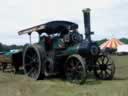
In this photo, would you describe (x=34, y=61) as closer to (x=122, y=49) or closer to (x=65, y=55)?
(x=65, y=55)

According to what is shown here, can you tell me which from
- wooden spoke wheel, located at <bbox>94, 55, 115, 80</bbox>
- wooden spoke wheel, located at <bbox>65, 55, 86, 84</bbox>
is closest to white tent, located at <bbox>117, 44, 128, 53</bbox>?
wooden spoke wheel, located at <bbox>94, 55, 115, 80</bbox>

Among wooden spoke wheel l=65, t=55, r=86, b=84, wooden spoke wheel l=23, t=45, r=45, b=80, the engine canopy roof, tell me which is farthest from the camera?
the engine canopy roof

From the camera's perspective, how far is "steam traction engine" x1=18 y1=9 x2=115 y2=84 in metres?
13.9

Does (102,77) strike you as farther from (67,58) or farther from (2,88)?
(2,88)

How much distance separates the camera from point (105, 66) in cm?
1455

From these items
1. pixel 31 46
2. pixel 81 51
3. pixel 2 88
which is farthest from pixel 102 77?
pixel 2 88

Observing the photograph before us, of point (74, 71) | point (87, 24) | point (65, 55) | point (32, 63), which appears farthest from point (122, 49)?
point (74, 71)

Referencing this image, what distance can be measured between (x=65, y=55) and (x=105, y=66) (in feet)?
4.85

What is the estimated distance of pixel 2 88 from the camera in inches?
489

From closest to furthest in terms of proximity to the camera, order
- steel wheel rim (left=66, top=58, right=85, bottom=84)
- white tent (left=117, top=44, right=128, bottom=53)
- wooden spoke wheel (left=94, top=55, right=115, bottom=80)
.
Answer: steel wheel rim (left=66, top=58, right=85, bottom=84) < wooden spoke wheel (left=94, top=55, right=115, bottom=80) < white tent (left=117, top=44, right=128, bottom=53)

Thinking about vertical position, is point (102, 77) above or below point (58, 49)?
below

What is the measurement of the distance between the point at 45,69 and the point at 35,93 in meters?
3.85

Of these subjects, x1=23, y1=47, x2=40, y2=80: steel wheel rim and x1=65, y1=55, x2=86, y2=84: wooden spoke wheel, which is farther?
x1=23, y1=47, x2=40, y2=80: steel wheel rim

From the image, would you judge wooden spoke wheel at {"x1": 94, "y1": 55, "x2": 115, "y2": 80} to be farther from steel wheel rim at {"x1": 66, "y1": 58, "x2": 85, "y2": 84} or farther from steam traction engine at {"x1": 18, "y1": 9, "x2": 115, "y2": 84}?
steel wheel rim at {"x1": 66, "y1": 58, "x2": 85, "y2": 84}
